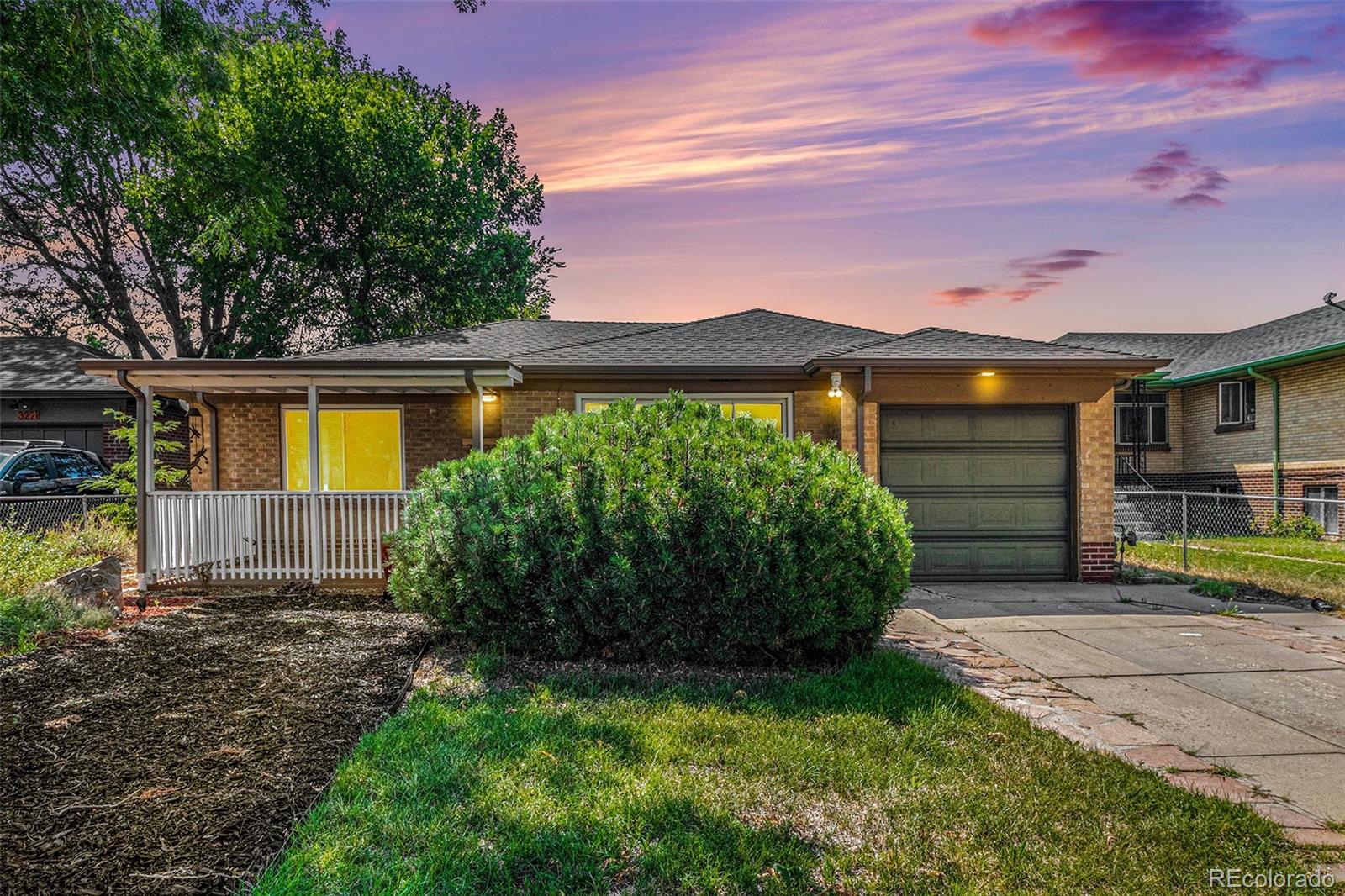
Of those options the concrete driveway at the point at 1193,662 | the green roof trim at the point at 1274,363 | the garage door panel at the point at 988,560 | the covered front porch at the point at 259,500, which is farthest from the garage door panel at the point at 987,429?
the green roof trim at the point at 1274,363

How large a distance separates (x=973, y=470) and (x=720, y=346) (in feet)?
12.5

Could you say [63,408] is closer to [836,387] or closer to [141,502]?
[141,502]

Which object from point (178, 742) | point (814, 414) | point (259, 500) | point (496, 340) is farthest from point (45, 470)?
point (814, 414)

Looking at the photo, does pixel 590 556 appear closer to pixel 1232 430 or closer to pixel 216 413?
pixel 216 413

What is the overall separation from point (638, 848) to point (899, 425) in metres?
7.78

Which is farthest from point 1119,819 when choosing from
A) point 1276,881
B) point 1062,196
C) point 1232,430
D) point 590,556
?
point 1232,430

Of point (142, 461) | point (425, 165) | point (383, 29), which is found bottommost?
point (142, 461)

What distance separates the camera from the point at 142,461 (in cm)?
901

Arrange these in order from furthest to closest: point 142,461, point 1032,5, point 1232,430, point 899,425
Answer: point 1232,430, point 899,425, point 142,461, point 1032,5

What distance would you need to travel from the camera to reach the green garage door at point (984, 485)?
31.9ft

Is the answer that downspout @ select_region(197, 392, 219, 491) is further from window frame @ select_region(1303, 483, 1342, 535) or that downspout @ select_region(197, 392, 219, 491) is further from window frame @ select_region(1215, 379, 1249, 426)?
window frame @ select_region(1215, 379, 1249, 426)

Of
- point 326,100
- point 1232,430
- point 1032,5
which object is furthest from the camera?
point 326,100

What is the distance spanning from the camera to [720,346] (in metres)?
11.1

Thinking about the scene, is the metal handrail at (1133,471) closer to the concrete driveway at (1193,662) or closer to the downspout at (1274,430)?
the downspout at (1274,430)
